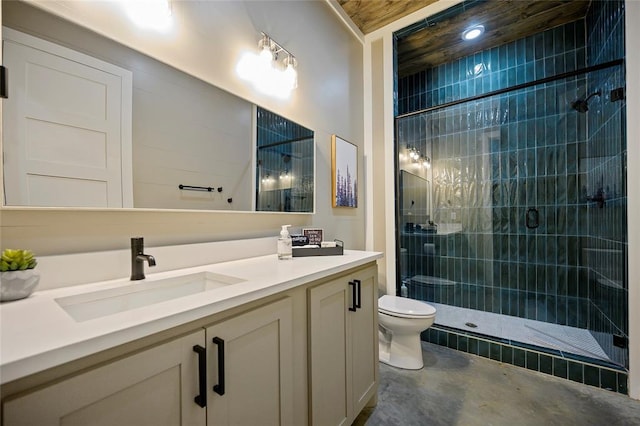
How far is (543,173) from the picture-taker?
2.66 metres

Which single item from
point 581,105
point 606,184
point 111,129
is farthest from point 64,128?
point 581,105

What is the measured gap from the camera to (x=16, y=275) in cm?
69

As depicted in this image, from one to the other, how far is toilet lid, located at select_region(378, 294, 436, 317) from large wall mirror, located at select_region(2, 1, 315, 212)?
114cm

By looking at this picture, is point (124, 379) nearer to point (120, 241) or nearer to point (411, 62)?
point (120, 241)

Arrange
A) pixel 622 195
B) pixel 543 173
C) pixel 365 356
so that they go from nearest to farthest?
pixel 365 356
pixel 622 195
pixel 543 173

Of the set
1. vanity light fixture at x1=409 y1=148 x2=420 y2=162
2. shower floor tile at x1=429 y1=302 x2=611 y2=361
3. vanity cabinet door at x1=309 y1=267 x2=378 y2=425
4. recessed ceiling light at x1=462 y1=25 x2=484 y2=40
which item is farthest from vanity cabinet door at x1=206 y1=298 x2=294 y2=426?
recessed ceiling light at x1=462 y1=25 x2=484 y2=40

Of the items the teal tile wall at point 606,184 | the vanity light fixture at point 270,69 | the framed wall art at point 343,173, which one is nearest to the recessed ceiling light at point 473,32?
the teal tile wall at point 606,184

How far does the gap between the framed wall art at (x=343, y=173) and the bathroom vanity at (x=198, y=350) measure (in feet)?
2.97

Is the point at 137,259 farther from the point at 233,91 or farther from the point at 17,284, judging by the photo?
the point at 233,91

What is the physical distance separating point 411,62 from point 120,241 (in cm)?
330

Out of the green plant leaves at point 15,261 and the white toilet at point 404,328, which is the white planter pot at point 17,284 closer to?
the green plant leaves at point 15,261

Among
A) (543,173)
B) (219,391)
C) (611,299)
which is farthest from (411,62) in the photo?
(219,391)

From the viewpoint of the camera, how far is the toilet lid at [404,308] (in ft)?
6.05

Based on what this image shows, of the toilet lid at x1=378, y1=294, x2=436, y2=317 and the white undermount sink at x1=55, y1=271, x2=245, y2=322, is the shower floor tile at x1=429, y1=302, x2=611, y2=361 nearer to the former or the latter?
the toilet lid at x1=378, y1=294, x2=436, y2=317
